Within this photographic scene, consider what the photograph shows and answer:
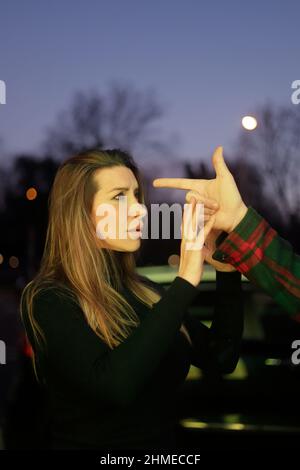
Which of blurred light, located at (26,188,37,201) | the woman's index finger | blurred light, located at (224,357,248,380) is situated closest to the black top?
the woman's index finger

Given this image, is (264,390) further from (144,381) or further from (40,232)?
(40,232)

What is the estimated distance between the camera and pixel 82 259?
2.36 meters

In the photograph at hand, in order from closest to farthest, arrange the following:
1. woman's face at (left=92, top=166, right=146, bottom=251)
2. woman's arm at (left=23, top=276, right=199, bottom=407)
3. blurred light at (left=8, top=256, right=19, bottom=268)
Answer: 1. woman's arm at (left=23, top=276, right=199, bottom=407)
2. woman's face at (left=92, top=166, right=146, bottom=251)
3. blurred light at (left=8, top=256, right=19, bottom=268)

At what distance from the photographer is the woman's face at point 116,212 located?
240 centimetres

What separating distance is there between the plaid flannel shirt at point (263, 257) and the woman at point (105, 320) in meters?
0.11

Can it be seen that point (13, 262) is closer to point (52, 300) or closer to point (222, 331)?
point (222, 331)

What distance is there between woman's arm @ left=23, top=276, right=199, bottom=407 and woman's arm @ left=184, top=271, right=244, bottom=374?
0.56m

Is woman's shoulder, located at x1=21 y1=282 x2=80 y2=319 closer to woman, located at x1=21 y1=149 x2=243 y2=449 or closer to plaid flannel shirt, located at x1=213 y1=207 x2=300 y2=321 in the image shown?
woman, located at x1=21 y1=149 x2=243 y2=449

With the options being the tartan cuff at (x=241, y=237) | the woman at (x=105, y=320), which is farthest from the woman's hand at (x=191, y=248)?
the tartan cuff at (x=241, y=237)

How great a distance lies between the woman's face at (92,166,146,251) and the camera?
7.86ft

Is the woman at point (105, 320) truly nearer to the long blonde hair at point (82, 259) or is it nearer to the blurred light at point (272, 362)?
the long blonde hair at point (82, 259)

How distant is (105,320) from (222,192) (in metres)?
0.51
